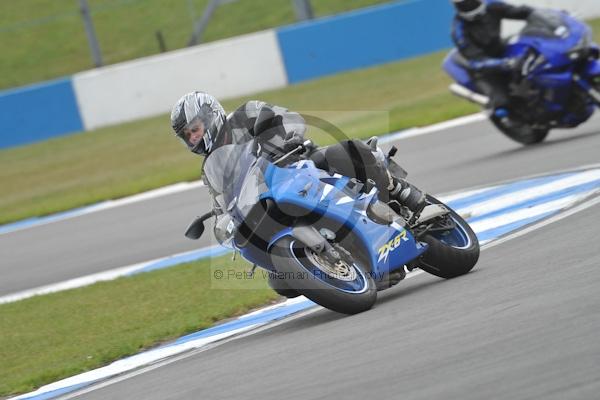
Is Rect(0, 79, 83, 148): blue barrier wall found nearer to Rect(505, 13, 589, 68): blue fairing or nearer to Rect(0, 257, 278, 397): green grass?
Rect(505, 13, 589, 68): blue fairing

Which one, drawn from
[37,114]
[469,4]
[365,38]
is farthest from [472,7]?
[37,114]

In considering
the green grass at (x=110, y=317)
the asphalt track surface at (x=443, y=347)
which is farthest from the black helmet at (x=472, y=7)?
the asphalt track surface at (x=443, y=347)

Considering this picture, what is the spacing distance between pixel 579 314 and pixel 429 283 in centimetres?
214

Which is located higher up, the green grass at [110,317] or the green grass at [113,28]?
the green grass at [110,317]

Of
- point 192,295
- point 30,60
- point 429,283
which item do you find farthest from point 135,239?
point 30,60

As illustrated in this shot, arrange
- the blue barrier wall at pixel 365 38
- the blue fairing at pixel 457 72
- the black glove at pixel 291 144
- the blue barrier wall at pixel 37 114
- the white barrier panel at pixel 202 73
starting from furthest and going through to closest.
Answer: the blue barrier wall at pixel 37 114
the white barrier panel at pixel 202 73
the blue barrier wall at pixel 365 38
the blue fairing at pixel 457 72
the black glove at pixel 291 144

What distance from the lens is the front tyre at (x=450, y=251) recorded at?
6.94 meters

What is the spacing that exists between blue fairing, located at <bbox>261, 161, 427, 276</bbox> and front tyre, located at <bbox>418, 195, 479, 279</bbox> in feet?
0.31

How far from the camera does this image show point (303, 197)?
6.34 metres

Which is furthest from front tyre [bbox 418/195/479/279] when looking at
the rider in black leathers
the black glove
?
the rider in black leathers

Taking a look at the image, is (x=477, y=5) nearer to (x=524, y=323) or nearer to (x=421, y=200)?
→ (x=421, y=200)

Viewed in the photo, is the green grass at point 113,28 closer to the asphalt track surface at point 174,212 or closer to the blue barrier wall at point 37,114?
the blue barrier wall at point 37,114

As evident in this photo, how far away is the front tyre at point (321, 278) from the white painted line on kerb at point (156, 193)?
358 inches

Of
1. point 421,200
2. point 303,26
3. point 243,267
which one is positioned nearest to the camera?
point 421,200
